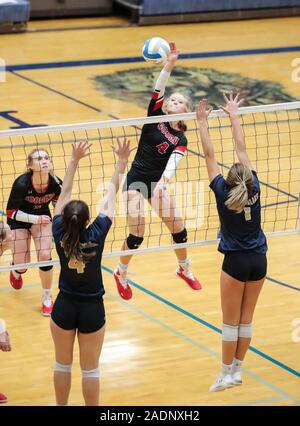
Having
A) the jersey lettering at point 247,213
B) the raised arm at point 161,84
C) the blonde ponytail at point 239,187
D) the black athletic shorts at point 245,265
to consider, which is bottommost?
the black athletic shorts at point 245,265

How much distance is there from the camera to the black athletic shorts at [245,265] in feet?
25.1

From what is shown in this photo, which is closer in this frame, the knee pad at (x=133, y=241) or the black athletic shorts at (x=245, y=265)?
the black athletic shorts at (x=245, y=265)

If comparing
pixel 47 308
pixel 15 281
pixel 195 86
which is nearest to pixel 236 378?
pixel 47 308

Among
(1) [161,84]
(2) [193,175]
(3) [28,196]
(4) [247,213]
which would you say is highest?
(1) [161,84]

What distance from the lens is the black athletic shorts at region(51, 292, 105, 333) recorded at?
7.04 m

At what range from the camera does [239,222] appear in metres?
7.64

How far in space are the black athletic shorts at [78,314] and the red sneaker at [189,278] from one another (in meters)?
2.77

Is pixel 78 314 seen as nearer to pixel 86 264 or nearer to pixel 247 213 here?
pixel 86 264

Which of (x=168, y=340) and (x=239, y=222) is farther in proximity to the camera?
(x=168, y=340)

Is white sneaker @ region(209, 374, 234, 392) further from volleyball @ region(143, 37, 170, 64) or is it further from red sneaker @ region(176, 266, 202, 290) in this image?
volleyball @ region(143, 37, 170, 64)

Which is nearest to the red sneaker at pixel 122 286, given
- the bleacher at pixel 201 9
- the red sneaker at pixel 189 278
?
the red sneaker at pixel 189 278

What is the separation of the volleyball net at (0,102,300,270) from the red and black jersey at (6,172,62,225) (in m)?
0.84

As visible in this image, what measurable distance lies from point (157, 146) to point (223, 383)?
7.92 ft

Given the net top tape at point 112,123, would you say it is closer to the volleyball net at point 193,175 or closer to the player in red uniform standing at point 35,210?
the player in red uniform standing at point 35,210
